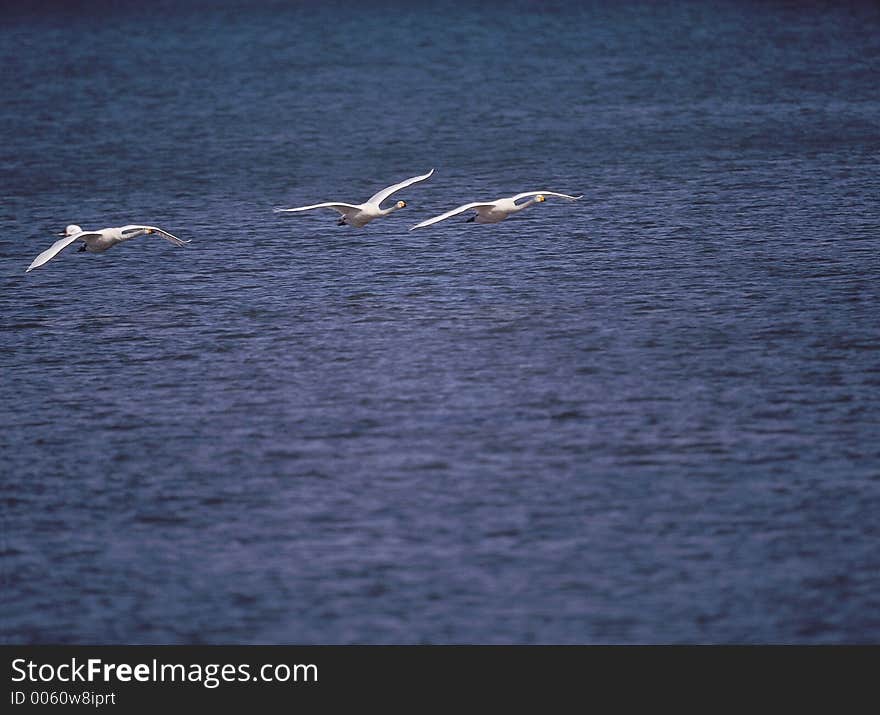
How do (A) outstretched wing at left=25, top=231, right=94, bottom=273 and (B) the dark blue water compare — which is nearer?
(B) the dark blue water

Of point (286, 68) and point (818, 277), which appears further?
point (286, 68)

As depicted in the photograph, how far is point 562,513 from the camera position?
161ft

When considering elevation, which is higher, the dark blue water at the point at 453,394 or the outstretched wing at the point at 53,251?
the outstretched wing at the point at 53,251

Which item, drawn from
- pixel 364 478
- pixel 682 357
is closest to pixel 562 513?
pixel 364 478

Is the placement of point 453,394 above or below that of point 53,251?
below

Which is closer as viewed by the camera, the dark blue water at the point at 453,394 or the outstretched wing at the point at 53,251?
the dark blue water at the point at 453,394

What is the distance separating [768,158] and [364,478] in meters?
60.4

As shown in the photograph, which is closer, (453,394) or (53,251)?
(453,394)

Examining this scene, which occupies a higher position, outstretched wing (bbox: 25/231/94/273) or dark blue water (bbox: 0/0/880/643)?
outstretched wing (bbox: 25/231/94/273)

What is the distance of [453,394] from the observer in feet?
197

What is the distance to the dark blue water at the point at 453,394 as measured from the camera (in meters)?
44.8

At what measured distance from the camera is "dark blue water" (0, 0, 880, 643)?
44.8m

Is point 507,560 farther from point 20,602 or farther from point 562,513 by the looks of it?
point 20,602
